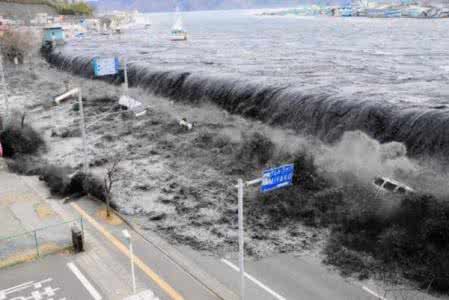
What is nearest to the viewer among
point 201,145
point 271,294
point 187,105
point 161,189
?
point 271,294

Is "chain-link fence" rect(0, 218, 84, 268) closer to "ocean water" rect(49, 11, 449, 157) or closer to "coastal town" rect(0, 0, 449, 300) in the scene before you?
"coastal town" rect(0, 0, 449, 300)

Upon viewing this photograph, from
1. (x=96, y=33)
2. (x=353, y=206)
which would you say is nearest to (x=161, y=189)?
(x=353, y=206)

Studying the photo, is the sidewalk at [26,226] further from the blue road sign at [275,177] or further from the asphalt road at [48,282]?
the blue road sign at [275,177]

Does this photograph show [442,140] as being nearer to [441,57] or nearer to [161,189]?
[161,189]

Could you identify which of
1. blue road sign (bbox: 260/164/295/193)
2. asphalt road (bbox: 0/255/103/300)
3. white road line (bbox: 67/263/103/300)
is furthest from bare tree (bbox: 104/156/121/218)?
blue road sign (bbox: 260/164/295/193)

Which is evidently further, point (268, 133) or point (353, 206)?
point (268, 133)

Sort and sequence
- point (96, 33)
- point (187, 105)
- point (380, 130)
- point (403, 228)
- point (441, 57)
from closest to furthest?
point (403, 228)
point (380, 130)
point (187, 105)
point (441, 57)
point (96, 33)

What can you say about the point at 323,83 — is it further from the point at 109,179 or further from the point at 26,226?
the point at 26,226
